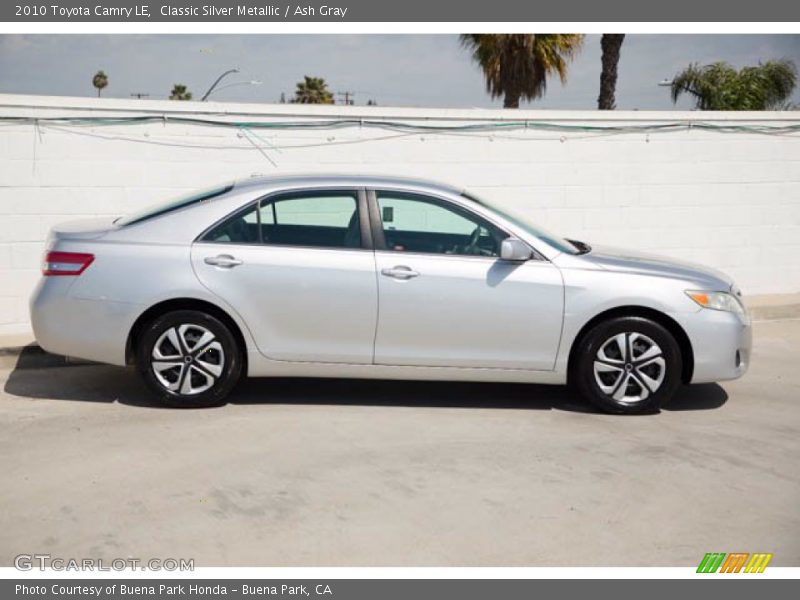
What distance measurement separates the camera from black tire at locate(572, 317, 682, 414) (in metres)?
6.61

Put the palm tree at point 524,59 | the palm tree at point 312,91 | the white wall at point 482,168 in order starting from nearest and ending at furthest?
the white wall at point 482,168 → the palm tree at point 524,59 → the palm tree at point 312,91

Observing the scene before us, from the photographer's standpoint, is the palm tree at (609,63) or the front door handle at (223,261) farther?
the palm tree at (609,63)

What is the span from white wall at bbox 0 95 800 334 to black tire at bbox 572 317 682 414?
12.5 feet

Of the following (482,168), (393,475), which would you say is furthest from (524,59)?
(393,475)

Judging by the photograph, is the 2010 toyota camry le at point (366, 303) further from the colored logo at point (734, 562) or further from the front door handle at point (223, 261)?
the colored logo at point (734, 562)

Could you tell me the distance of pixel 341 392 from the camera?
7.26 metres

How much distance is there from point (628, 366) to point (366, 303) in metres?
1.79

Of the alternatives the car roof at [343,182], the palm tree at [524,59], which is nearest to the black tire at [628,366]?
the car roof at [343,182]

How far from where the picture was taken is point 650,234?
10.8 m

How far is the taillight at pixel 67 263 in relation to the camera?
6.54 metres

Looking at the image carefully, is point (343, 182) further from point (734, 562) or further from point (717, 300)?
point (734, 562)

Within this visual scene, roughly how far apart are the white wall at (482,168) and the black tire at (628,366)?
382cm

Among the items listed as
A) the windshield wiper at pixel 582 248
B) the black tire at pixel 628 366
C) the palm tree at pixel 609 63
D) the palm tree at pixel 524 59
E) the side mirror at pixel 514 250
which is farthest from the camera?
the palm tree at pixel 524 59

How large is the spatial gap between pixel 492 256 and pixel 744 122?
5.57m
